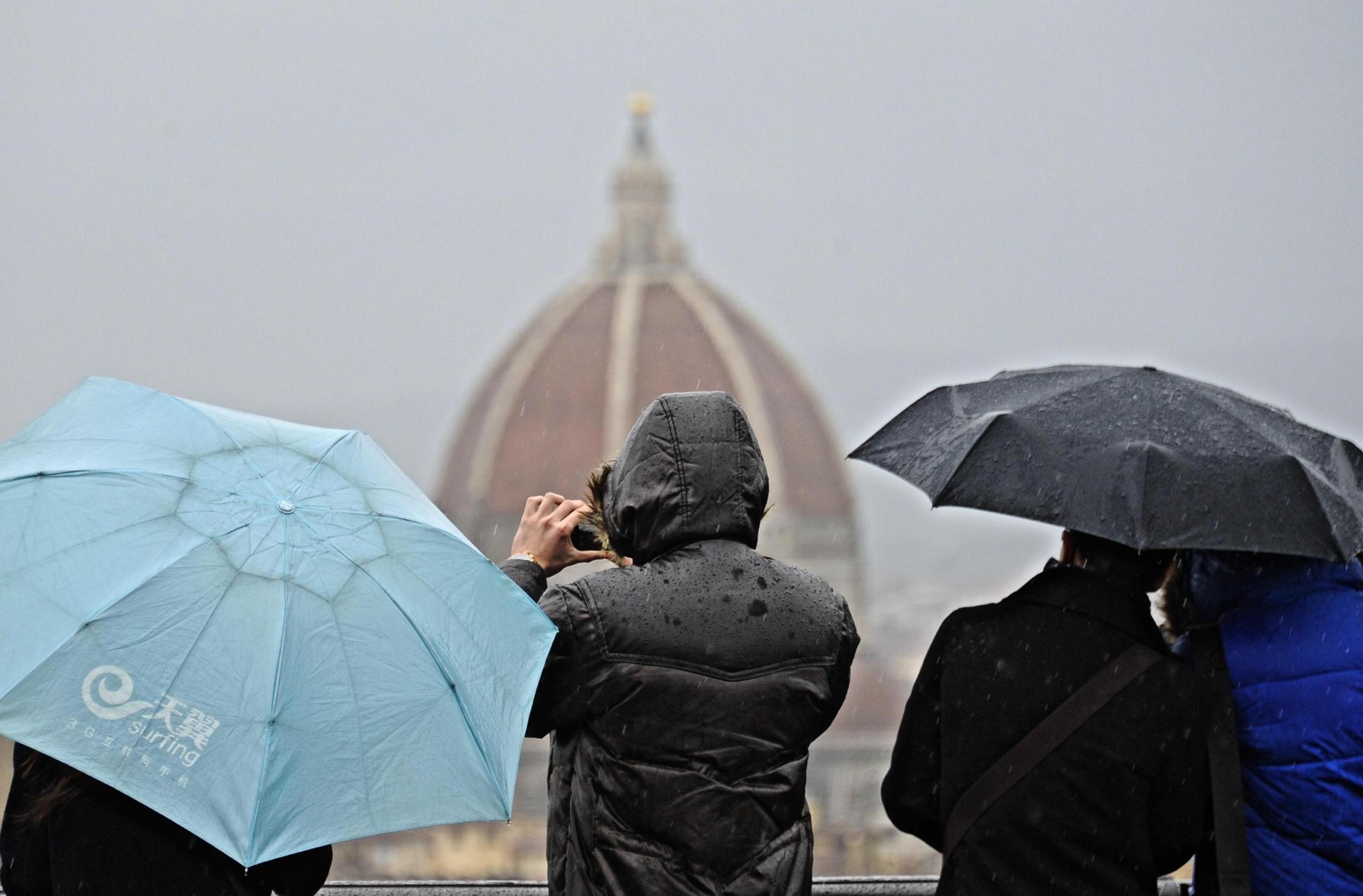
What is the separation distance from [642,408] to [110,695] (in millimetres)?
56229

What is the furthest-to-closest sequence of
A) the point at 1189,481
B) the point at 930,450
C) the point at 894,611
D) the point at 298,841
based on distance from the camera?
the point at 894,611 → the point at 930,450 → the point at 1189,481 → the point at 298,841

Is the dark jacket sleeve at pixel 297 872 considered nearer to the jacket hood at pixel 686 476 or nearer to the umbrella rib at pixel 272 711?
the umbrella rib at pixel 272 711

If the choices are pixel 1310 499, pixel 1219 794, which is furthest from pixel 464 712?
pixel 1310 499

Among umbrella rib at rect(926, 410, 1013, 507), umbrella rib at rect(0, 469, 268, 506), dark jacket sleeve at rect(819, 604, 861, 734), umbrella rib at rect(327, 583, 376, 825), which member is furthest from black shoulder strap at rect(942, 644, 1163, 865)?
umbrella rib at rect(0, 469, 268, 506)

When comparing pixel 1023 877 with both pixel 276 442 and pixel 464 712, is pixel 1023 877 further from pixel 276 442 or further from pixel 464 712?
pixel 276 442

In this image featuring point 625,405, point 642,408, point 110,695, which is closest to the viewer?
point 110,695

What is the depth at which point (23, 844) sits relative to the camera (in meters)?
2.18

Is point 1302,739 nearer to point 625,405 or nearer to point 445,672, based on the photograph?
point 445,672

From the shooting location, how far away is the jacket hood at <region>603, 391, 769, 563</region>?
219 cm

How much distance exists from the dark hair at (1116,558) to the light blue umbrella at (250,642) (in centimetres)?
76

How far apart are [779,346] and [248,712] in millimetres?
61569

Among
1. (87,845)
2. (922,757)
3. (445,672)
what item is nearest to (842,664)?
(922,757)

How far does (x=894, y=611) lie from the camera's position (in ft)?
259

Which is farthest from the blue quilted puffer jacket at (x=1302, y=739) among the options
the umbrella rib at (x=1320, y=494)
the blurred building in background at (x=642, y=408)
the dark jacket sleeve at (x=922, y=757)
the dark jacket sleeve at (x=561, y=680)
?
the blurred building in background at (x=642, y=408)
